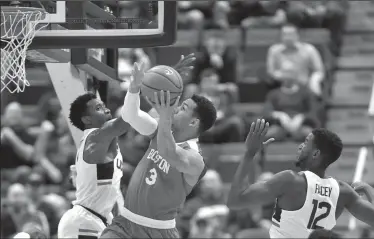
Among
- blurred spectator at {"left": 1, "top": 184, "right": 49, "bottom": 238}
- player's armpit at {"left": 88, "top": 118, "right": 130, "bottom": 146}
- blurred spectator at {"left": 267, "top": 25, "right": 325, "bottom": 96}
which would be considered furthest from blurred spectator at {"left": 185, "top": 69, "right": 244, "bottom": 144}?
player's armpit at {"left": 88, "top": 118, "right": 130, "bottom": 146}

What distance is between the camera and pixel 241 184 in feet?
23.9

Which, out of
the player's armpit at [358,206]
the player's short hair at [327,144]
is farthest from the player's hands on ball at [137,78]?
the player's armpit at [358,206]

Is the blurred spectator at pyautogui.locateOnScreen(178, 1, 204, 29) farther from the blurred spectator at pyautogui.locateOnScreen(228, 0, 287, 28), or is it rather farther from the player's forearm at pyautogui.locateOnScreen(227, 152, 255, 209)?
the player's forearm at pyautogui.locateOnScreen(227, 152, 255, 209)

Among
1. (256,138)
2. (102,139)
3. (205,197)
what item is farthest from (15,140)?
(256,138)

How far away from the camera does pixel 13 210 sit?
1313 centimetres

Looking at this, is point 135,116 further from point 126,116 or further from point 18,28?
point 18,28

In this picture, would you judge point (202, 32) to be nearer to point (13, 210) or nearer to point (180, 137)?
point (13, 210)

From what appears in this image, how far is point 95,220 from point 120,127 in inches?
45.0

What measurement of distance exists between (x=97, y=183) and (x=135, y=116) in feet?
4.04

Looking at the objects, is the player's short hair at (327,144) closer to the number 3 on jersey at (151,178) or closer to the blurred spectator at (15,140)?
the number 3 on jersey at (151,178)

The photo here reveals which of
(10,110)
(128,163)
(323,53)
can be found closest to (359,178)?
(128,163)

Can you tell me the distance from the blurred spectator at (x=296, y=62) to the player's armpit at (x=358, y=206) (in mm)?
6819

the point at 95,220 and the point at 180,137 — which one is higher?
the point at 180,137

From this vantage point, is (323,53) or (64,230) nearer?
(64,230)
